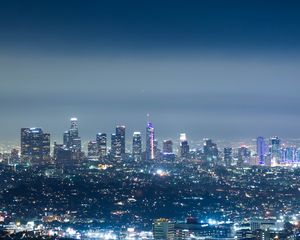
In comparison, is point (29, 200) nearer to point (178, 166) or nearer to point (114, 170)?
point (114, 170)

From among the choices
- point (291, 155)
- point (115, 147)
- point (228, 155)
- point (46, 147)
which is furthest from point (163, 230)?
point (291, 155)

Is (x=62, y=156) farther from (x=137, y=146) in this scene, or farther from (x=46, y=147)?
(x=137, y=146)

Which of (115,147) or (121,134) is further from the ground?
(121,134)

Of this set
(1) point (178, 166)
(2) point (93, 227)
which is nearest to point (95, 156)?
(1) point (178, 166)

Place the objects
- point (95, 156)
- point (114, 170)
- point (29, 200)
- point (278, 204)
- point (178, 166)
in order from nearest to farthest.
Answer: point (29, 200), point (278, 204), point (114, 170), point (178, 166), point (95, 156)

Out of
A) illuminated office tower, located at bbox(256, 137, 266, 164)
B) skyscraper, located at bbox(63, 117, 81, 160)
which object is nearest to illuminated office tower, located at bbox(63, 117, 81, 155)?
skyscraper, located at bbox(63, 117, 81, 160)

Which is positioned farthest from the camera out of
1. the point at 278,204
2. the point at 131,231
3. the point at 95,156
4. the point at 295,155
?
the point at 295,155
